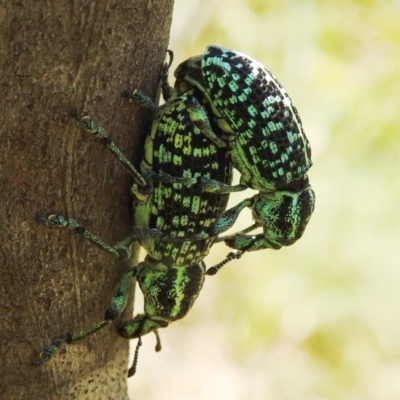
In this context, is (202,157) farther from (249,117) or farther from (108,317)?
(108,317)

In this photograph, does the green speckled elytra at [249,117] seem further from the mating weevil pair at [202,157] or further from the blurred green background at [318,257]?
the blurred green background at [318,257]

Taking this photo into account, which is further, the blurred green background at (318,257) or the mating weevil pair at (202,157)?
the blurred green background at (318,257)

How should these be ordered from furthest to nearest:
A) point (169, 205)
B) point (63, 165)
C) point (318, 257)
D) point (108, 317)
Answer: point (318, 257) → point (169, 205) → point (108, 317) → point (63, 165)

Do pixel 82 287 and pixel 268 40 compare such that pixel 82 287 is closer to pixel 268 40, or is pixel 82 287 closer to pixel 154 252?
pixel 154 252

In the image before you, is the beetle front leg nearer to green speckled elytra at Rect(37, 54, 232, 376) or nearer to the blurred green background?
green speckled elytra at Rect(37, 54, 232, 376)

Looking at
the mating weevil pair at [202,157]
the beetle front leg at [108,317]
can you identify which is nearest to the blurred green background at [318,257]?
the mating weevil pair at [202,157]

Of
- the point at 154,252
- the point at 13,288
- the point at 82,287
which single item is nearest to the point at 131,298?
the point at 154,252

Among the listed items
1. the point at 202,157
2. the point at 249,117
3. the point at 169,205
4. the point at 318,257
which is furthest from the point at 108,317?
the point at 318,257
